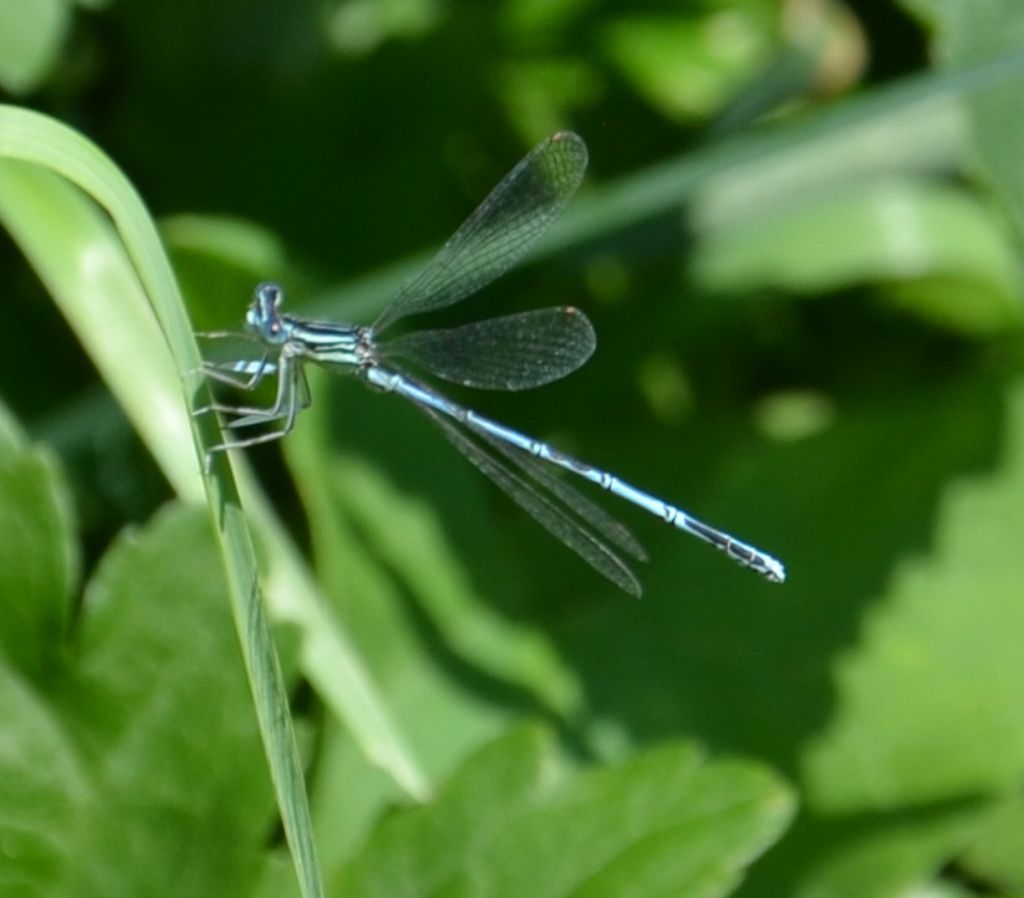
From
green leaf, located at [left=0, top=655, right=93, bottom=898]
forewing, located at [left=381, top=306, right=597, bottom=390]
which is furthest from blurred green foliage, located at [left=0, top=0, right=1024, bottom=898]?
forewing, located at [left=381, top=306, right=597, bottom=390]

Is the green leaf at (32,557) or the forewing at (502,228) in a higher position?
the forewing at (502,228)

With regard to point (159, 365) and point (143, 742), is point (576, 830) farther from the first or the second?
point (159, 365)

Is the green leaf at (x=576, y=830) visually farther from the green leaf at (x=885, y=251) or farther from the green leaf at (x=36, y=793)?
the green leaf at (x=885, y=251)

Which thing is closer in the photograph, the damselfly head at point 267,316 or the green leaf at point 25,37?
the green leaf at point 25,37

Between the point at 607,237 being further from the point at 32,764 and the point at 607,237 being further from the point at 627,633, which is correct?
the point at 32,764

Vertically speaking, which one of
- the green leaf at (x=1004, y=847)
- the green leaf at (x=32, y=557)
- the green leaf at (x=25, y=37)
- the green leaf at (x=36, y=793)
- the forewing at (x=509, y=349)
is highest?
the green leaf at (x=25, y=37)

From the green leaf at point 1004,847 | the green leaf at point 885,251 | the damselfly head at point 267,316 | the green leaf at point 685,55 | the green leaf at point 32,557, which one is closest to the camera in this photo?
the green leaf at point 32,557

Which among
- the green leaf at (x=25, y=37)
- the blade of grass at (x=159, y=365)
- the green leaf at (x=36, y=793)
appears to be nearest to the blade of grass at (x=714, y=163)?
the blade of grass at (x=159, y=365)

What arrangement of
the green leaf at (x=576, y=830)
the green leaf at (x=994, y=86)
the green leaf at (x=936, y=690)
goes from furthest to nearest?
the green leaf at (x=936, y=690) < the green leaf at (x=994, y=86) < the green leaf at (x=576, y=830)
